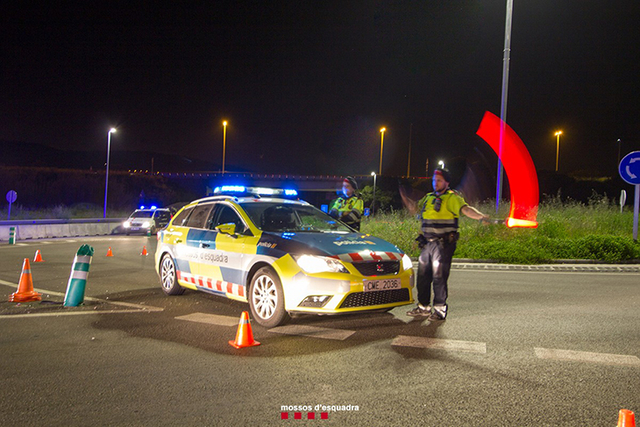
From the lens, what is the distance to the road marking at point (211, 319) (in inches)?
268

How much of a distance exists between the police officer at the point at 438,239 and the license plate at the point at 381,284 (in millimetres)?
863

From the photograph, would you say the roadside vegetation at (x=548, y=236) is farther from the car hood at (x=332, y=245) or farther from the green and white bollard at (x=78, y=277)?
the green and white bollard at (x=78, y=277)

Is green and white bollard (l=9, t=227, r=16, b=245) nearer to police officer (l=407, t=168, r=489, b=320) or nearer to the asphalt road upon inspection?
the asphalt road

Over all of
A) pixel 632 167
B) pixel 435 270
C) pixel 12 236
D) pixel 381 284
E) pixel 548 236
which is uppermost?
pixel 632 167

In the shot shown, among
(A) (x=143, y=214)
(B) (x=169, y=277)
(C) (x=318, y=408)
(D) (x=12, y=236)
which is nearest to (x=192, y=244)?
(B) (x=169, y=277)

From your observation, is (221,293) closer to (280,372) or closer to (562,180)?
(280,372)

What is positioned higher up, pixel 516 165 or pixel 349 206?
pixel 516 165

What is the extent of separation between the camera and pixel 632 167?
14.5 meters

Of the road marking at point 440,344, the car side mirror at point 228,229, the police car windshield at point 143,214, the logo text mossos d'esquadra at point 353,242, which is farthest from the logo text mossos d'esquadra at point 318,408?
the police car windshield at point 143,214

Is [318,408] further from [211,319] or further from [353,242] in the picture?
[211,319]

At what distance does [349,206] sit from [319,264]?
481 cm

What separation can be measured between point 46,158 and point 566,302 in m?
197

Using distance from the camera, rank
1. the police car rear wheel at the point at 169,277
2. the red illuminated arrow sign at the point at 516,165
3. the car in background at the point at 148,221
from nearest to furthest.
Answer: the police car rear wheel at the point at 169,277, the red illuminated arrow sign at the point at 516,165, the car in background at the point at 148,221

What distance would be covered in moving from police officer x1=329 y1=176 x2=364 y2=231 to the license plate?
4.16 meters
